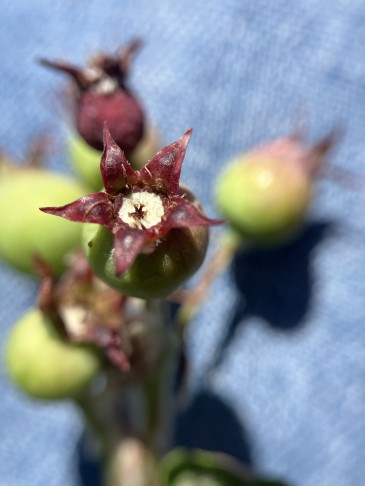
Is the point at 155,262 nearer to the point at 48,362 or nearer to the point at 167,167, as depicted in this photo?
the point at 167,167

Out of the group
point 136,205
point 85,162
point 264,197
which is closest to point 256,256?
point 264,197

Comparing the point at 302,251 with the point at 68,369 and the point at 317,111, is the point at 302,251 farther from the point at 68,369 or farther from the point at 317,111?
the point at 68,369

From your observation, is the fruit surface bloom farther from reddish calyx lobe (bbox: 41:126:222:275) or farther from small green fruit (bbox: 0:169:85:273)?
small green fruit (bbox: 0:169:85:273)

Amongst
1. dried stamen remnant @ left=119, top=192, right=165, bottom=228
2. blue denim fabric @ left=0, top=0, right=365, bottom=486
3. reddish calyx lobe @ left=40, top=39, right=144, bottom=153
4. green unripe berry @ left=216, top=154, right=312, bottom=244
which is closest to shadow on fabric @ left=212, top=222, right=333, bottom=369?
blue denim fabric @ left=0, top=0, right=365, bottom=486

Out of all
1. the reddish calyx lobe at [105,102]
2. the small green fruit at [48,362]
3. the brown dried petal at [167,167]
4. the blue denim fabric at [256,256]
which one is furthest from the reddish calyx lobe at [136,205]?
the blue denim fabric at [256,256]

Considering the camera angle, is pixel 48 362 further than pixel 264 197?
No

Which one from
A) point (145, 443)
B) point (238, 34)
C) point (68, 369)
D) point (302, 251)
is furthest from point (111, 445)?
point (238, 34)

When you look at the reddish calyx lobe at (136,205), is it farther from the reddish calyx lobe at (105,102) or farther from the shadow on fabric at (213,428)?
the shadow on fabric at (213,428)
